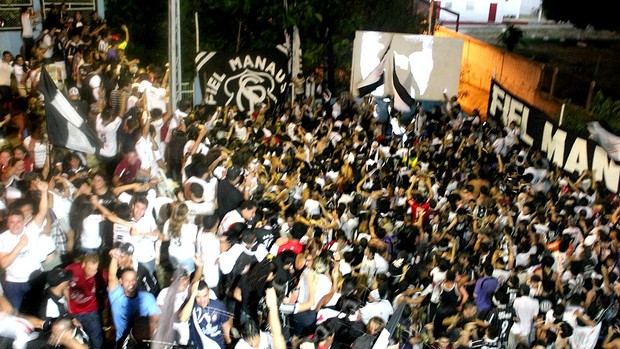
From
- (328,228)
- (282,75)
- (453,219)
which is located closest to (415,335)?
(328,228)

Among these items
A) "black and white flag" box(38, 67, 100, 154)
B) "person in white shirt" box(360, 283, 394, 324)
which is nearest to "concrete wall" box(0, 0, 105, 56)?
"black and white flag" box(38, 67, 100, 154)

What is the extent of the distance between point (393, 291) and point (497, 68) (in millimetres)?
12871

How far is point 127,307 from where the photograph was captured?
5.41m

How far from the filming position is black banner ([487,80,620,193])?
1099 centimetres

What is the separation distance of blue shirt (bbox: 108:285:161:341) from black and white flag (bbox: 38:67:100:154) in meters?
2.75

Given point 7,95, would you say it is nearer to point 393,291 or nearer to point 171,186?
point 171,186

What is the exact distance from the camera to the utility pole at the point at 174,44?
9.86 metres

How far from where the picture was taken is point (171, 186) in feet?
30.3

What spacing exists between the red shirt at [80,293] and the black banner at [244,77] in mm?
6913

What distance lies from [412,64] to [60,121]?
8658 millimetres

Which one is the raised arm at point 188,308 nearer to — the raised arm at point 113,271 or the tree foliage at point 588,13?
the raised arm at point 113,271

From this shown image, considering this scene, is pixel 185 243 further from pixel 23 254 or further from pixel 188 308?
pixel 23 254

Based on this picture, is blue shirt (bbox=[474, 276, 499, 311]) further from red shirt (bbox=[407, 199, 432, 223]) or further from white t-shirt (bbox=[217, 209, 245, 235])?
white t-shirt (bbox=[217, 209, 245, 235])

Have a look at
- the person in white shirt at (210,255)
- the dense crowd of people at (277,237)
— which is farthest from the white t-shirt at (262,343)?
the person in white shirt at (210,255)
